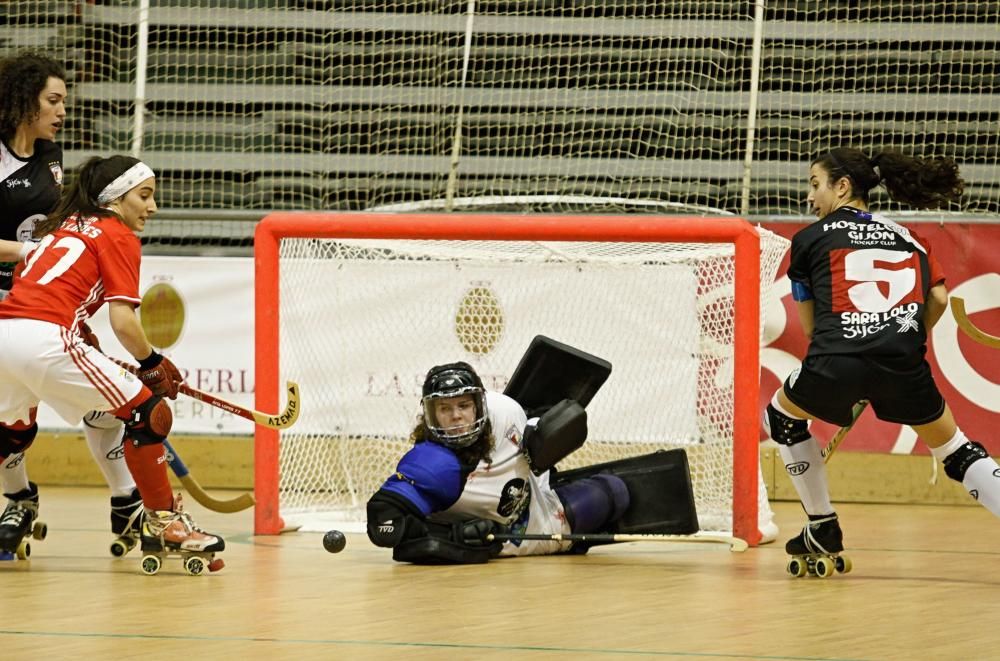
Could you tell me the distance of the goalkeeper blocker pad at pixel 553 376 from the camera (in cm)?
525

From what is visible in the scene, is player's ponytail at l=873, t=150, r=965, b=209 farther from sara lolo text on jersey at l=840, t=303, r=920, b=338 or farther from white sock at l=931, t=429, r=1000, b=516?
white sock at l=931, t=429, r=1000, b=516

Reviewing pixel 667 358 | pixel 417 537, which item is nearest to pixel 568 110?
pixel 667 358

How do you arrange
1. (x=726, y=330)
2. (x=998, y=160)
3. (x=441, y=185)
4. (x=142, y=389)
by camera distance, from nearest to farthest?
(x=142, y=389) < (x=726, y=330) < (x=998, y=160) < (x=441, y=185)

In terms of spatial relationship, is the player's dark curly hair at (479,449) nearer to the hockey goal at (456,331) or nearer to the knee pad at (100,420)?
the hockey goal at (456,331)

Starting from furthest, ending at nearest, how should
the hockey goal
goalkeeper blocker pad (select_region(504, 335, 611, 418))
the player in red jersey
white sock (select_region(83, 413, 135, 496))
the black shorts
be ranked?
the hockey goal < goalkeeper blocker pad (select_region(504, 335, 611, 418)) < white sock (select_region(83, 413, 135, 496)) < the black shorts < the player in red jersey

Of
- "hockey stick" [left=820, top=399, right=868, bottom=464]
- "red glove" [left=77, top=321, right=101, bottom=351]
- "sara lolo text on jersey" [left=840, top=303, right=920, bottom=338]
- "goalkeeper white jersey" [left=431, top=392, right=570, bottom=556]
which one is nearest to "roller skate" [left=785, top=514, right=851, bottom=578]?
"hockey stick" [left=820, top=399, right=868, bottom=464]

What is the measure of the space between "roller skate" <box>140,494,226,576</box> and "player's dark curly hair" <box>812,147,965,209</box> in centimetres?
218

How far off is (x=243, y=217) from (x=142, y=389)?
3.16 meters

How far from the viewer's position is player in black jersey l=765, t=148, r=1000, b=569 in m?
4.30

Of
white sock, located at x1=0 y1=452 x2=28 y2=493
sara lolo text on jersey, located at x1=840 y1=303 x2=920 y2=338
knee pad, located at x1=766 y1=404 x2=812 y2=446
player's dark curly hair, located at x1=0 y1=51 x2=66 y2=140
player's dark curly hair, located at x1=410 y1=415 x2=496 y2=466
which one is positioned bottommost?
white sock, located at x1=0 y1=452 x2=28 y2=493

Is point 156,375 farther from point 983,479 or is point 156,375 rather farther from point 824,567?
point 983,479

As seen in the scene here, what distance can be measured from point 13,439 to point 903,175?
289 cm

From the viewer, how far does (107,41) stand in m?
8.08

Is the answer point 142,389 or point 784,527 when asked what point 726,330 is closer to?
point 784,527
